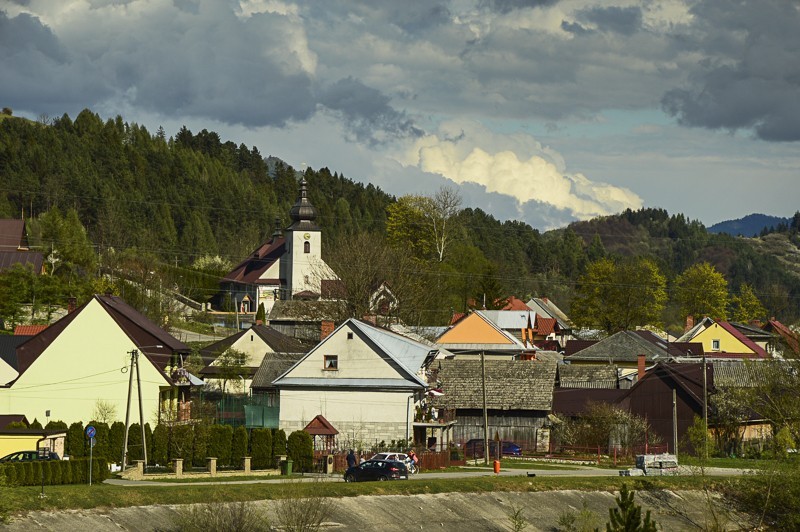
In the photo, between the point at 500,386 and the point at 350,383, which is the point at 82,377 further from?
the point at 500,386

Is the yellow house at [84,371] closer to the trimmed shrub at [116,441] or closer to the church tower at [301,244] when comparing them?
the trimmed shrub at [116,441]

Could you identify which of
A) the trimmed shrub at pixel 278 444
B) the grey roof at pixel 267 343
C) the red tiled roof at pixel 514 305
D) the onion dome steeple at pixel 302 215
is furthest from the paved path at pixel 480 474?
the onion dome steeple at pixel 302 215

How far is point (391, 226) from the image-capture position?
14950 cm

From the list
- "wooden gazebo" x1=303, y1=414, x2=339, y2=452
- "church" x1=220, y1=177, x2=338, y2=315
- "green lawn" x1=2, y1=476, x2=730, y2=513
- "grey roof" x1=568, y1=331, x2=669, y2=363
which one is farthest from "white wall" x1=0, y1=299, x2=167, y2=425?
"church" x1=220, y1=177, x2=338, y2=315

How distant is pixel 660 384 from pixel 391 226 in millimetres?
78262

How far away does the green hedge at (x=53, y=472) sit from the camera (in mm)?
43625

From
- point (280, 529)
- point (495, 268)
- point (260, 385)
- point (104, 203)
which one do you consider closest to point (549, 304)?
point (495, 268)

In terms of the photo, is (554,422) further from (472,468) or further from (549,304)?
(549,304)

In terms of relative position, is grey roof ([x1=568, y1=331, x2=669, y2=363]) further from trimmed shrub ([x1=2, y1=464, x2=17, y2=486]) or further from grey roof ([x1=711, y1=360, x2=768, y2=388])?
trimmed shrub ([x1=2, y1=464, x2=17, y2=486])

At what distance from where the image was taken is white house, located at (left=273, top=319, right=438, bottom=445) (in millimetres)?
64812

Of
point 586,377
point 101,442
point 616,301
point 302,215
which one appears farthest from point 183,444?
point 302,215

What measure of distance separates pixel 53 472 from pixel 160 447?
1272 cm

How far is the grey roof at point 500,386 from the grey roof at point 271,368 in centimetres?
1257

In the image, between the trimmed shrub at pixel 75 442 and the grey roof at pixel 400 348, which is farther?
the grey roof at pixel 400 348
